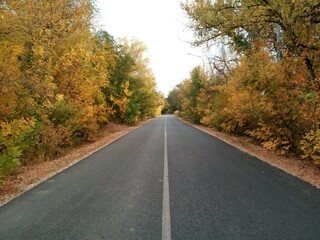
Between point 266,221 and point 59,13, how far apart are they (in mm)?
10497

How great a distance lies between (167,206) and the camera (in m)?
5.73

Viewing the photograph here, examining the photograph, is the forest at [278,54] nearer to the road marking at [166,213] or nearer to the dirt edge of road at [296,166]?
the dirt edge of road at [296,166]

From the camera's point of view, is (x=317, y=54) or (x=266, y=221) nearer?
(x=266, y=221)


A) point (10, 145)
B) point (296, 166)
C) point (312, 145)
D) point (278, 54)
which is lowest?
point (296, 166)

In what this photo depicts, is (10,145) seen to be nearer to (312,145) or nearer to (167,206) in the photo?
(167,206)

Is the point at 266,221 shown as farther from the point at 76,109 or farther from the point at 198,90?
the point at 198,90

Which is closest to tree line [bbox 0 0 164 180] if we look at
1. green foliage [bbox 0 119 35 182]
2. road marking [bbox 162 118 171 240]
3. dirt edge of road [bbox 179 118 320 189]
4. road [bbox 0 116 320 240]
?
green foliage [bbox 0 119 35 182]

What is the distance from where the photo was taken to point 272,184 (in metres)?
7.35

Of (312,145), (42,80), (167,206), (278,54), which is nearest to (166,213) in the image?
(167,206)

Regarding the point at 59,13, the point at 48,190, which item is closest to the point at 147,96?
the point at 59,13

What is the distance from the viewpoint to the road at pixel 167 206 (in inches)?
179

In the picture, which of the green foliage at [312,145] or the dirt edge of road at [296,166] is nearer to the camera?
the dirt edge of road at [296,166]

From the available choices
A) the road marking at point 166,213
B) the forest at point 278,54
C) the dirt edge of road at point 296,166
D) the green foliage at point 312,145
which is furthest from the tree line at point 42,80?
the green foliage at point 312,145

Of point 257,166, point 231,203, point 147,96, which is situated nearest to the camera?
point 231,203
